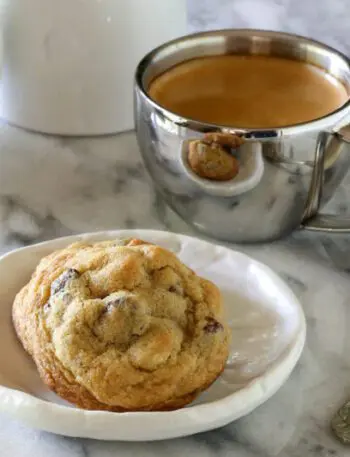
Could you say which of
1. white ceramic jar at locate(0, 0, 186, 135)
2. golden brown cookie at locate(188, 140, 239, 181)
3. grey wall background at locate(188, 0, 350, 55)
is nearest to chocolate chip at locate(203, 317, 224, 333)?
golden brown cookie at locate(188, 140, 239, 181)

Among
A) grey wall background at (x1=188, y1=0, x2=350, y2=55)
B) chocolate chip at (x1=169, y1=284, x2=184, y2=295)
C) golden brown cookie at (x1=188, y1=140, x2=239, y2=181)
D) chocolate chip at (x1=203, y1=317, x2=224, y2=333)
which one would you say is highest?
golden brown cookie at (x1=188, y1=140, x2=239, y2=181)

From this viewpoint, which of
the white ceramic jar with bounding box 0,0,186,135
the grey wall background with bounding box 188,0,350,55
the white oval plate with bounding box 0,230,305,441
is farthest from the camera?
the grey wall background with bounding box 188,0,350,55

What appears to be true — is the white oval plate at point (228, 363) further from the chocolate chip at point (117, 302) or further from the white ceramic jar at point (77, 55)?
the white ceramic jar at point (77, 55)

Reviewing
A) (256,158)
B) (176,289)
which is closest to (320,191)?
(256,158)

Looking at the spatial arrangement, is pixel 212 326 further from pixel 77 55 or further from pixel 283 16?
pixel 283 16

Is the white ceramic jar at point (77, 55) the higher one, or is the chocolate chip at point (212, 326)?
the white ceramic jar at point (77, 55)

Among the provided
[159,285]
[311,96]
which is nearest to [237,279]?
[159,285]

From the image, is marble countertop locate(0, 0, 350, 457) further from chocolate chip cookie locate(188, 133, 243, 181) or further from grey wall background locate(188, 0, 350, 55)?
grey wall background locate(188, 0, 350, 55)

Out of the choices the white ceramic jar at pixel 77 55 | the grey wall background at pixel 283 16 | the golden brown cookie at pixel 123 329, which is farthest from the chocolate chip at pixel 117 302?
the grey wall background at pixel 283 16
